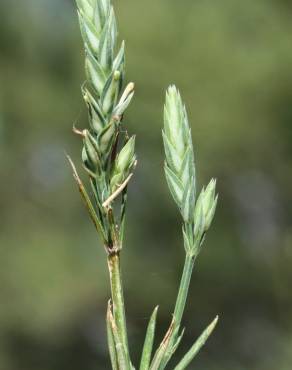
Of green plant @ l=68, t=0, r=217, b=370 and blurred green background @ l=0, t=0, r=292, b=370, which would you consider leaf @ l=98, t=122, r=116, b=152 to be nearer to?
green plant @ l=68, t=0, r=217, b=370

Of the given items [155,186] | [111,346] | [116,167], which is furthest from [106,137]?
[155,186]

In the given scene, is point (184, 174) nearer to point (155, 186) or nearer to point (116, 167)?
point (116, 167)

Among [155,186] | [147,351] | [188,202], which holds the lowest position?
[147,351]

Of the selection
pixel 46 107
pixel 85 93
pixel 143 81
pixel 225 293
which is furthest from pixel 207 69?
pixel 85 93

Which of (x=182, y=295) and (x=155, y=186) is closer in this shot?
(x=182, y=295)

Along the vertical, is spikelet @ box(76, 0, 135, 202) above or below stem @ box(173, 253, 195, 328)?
above

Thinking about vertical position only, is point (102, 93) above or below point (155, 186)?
below

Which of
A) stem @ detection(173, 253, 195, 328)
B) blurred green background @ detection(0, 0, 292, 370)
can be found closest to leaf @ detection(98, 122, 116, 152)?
stem @ detection(173, 253, 195, 328)
